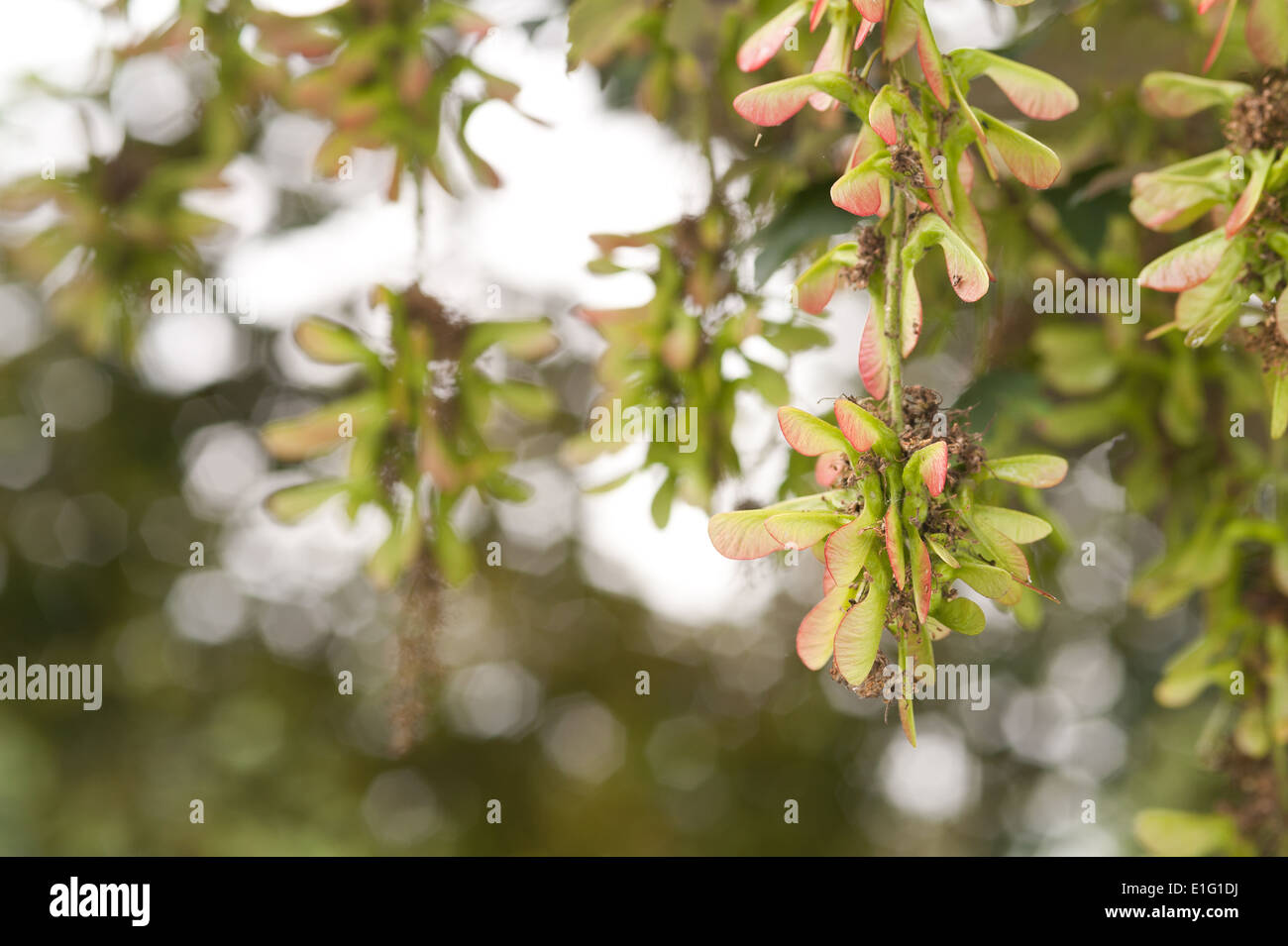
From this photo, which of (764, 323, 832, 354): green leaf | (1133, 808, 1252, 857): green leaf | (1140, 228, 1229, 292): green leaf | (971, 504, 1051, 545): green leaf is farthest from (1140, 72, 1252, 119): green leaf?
(1133, 808, 1252, 857): green leaf

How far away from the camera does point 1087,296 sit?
3.18 ft

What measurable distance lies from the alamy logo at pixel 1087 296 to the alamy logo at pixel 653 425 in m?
0.44

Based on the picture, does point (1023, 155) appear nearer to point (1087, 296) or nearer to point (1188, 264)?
point (1188, 264)

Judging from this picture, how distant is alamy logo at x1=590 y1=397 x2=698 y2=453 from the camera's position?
0.77m

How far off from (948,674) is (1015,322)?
→ 0.43 m

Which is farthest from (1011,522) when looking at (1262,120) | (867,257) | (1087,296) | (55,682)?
(55,682)

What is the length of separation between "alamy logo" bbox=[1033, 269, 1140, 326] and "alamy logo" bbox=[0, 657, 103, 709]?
192cm

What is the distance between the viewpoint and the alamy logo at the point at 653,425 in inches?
30.3

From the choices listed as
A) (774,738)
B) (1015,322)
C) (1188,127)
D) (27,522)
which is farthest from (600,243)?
(774,738)

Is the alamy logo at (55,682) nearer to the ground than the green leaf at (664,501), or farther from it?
nearer to the ground

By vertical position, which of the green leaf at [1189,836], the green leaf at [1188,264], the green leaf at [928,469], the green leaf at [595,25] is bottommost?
the green leaf at [1189,836]

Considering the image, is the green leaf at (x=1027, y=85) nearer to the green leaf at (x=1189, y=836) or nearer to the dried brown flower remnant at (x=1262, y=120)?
the dried brown flower remnant at (x=1262, y=120)

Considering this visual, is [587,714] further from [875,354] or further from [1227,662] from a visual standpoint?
[875,354]

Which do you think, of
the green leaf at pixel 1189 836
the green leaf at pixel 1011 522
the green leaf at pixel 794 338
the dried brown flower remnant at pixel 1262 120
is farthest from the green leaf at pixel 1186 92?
the green leaf at pixel 1189 836
